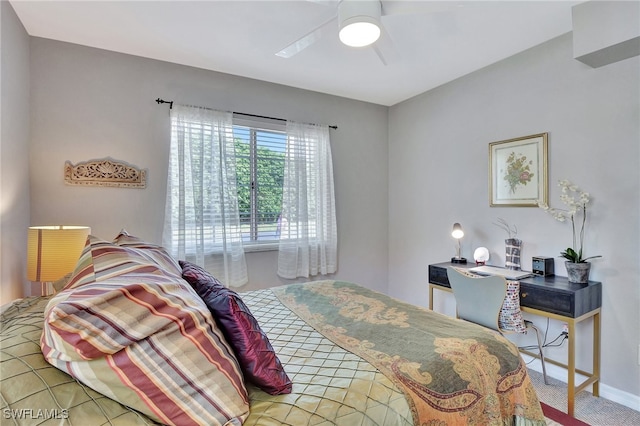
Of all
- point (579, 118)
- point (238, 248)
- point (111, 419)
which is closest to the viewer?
point (111, 419)

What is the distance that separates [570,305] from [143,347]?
2429 millimetres

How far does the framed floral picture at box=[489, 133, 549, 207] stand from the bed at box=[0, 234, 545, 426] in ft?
5.37

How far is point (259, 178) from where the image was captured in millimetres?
3352

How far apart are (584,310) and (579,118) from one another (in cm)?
139

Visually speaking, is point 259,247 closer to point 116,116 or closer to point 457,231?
point 116,116

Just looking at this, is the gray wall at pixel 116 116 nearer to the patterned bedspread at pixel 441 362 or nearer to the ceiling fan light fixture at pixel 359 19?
the ceiling fan light fixture at pixel 359 19

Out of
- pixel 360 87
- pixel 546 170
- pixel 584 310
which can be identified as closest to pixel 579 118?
pixel 546 170

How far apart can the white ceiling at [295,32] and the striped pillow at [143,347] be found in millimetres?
1609

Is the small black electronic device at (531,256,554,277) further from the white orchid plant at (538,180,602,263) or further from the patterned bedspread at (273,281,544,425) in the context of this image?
the patterned bedspread at (273,281,544,425)

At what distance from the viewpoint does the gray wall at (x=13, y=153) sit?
1906 millimetres

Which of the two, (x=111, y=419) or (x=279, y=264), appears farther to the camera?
(x=279, y=264)

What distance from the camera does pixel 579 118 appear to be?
2383 millimetres

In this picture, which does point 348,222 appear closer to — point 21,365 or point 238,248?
point 238,248

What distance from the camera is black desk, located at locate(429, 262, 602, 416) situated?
6.76 feet
